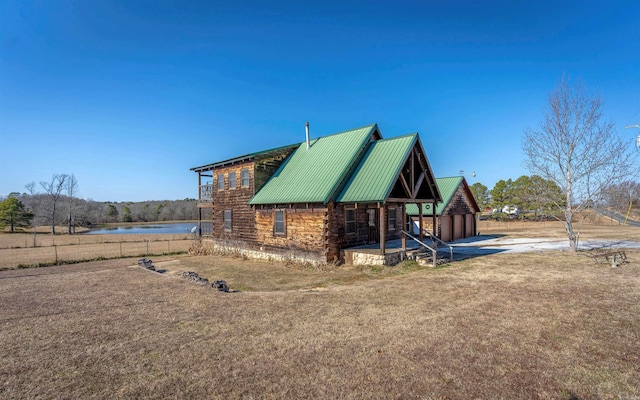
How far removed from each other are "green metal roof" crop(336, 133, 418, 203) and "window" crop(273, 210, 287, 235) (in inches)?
160

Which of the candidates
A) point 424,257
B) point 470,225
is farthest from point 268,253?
point 470,225

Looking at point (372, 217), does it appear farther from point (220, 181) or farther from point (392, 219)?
point (220, 181)

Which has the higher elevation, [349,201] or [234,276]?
[349,201]

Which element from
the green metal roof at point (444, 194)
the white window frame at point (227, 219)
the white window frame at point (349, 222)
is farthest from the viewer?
the green metal roof at point (444, 194)

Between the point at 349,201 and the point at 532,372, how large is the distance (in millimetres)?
11089

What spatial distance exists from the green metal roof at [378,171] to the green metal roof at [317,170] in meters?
0.63

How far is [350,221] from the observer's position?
17.8 metres

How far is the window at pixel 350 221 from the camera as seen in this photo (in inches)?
688

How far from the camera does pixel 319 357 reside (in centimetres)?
580

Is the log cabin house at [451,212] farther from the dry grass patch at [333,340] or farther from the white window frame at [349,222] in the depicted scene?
the dry grass patch at [333,340]

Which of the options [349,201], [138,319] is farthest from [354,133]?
[138,319]

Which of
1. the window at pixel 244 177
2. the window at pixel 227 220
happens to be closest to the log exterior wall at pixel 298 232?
the window at pixel 244 177

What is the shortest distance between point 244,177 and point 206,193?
19.5 ft

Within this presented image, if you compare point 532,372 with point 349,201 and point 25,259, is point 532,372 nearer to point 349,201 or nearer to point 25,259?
point 349,201
